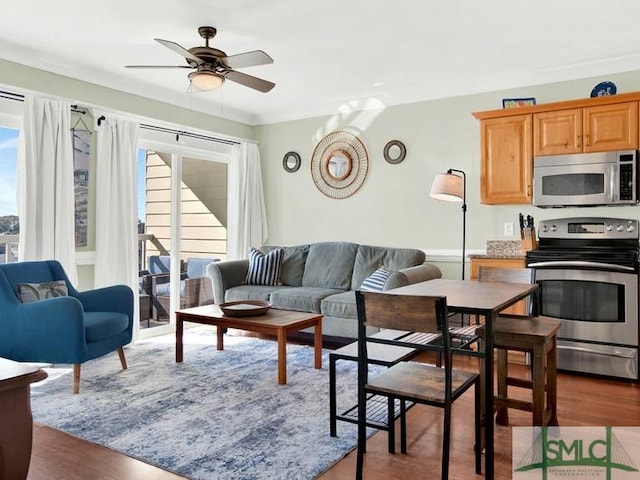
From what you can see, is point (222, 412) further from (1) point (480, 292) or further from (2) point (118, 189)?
(2) point (118, 189)

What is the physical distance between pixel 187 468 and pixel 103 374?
183cm

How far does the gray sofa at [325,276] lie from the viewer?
4.75m

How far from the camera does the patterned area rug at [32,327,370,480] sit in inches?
100

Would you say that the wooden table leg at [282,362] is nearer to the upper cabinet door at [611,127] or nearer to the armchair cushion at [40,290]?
the armchair cushion at [40,290]

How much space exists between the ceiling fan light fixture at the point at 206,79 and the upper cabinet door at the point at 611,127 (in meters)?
2.99

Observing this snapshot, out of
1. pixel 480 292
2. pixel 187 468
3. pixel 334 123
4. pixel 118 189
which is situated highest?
pixel 334 123

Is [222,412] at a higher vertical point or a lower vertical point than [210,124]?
lower

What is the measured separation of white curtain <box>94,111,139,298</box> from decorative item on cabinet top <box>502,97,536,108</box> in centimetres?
358

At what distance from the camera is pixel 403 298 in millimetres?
2186

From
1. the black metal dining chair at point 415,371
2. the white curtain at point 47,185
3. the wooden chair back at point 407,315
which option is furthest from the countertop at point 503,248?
the white curtain at point 47,185

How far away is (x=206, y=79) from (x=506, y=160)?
273 centimetres

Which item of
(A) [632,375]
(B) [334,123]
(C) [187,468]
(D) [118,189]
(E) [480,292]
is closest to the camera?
(C) [187,468]

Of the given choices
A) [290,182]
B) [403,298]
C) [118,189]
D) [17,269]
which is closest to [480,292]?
[403,298]

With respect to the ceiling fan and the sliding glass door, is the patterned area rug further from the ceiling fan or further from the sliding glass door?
the ceiling fan
